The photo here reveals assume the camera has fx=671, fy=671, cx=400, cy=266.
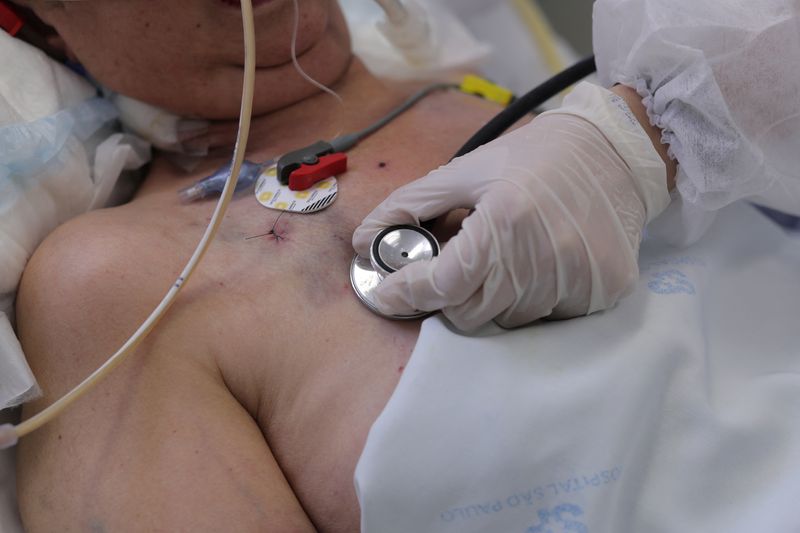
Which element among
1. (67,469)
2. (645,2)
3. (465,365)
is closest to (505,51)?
(645,2)

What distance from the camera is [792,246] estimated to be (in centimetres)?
113

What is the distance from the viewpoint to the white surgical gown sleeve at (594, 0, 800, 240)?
922 mm

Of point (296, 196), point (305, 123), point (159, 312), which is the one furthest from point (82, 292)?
point (305, 123)

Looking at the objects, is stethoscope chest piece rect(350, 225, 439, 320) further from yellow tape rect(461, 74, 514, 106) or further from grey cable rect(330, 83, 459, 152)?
yellow tape rect(461, 74, 514, 106)

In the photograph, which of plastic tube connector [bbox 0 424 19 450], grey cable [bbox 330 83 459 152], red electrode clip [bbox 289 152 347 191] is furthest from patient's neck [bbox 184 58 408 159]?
plastic tube connector [bbox 0 424 19 450]

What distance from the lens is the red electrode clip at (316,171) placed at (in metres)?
1.04

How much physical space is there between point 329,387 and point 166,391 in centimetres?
20

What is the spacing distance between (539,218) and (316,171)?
0.41 metres

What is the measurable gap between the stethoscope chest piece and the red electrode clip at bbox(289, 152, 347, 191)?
21 centimetres

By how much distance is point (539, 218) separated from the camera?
0.79 meters

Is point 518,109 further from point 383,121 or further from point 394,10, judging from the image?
point 394,10

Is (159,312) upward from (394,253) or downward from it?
upward

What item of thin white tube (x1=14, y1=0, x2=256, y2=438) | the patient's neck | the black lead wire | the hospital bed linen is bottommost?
the hospital bed linen

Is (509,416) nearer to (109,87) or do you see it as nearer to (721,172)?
(721,172)
